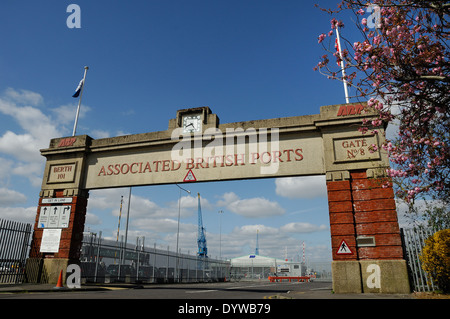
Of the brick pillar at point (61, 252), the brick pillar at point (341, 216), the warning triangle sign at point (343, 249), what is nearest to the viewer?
the warning triangle sign at point (343, 249)

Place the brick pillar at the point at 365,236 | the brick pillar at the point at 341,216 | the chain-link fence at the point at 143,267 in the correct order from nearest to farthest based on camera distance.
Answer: the brick pillar at the point at 365,236 → the brick pillar at the point at 341,216 → the chain-link fence at the point at 143,267

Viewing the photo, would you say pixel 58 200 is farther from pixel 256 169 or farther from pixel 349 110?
pixel 349 110

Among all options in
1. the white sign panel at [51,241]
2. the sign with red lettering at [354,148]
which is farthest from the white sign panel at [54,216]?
the sign with red lettering at [354,148]

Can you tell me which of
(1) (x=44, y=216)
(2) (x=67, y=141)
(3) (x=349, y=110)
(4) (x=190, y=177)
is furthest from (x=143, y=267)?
(3) (x=349, y=110)

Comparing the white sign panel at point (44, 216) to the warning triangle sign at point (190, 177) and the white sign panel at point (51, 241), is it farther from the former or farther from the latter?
the warning triangle sign at point (190, 177)

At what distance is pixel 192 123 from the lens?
1602cm

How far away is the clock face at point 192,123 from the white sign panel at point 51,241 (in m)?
8.44

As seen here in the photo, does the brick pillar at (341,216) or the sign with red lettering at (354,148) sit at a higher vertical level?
the sign with red lettering at (354,148)

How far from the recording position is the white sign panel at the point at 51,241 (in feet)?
53.4

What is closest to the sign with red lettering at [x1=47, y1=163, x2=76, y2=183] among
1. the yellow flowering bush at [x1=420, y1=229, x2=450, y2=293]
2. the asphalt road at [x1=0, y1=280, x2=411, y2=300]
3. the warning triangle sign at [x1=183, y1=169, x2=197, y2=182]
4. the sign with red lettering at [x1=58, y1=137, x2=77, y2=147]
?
the sign with red lettering at [x1=58, y1=137, x2=77, y2=147]

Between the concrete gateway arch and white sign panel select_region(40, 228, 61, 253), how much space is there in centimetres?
5

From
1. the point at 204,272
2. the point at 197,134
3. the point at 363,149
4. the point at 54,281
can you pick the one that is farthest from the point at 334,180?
the point at 204,272

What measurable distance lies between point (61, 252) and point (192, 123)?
364 inches

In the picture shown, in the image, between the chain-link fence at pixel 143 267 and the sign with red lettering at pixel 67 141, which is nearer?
the sign with red lettering at pixel 67 141
